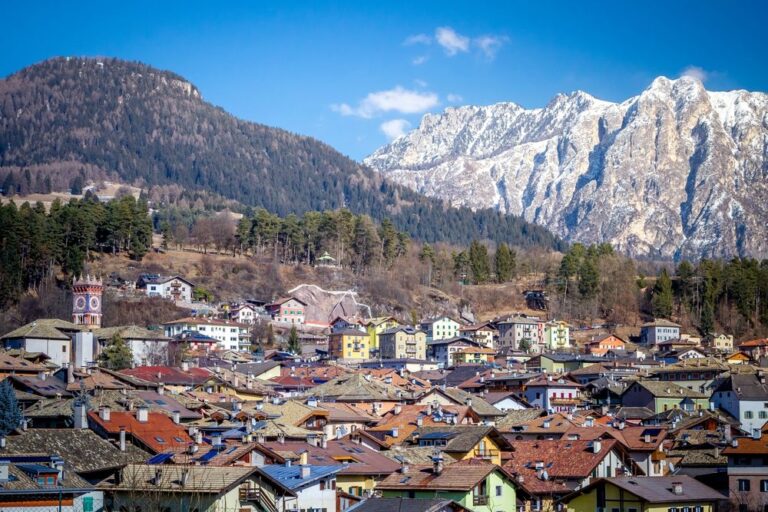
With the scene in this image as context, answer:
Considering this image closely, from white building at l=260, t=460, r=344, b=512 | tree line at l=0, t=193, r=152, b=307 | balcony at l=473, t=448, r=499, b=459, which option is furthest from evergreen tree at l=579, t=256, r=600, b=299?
white building at l=260, t=460, r=344, b=512

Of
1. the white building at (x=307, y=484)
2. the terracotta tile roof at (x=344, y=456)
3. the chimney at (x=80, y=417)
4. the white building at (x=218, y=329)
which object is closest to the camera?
the white building at (x=307, y=484)

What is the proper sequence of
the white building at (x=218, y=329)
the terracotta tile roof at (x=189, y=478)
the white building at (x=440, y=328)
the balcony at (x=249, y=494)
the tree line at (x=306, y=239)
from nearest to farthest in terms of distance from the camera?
1. the terracotta tile roof at (x=189, y=478)
2. the balcony at (x=249, y=494)
3. the white building at (x=218, y=329)
4. the white building at (x=440, y=328)
5. the tree line at (x=306, y=239)

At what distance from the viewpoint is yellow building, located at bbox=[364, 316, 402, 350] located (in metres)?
142

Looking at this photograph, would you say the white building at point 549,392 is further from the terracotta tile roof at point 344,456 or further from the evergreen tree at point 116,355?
the terracotta tile roof at point 344,456

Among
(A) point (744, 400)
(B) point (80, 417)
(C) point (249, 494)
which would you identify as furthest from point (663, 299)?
(C) point (249, 494)

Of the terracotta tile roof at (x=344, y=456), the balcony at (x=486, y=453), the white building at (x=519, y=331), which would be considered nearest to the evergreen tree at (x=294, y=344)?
the white building at (x=519, y=331)

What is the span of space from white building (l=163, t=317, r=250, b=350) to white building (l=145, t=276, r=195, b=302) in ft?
32.1

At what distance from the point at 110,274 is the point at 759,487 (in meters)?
99.1

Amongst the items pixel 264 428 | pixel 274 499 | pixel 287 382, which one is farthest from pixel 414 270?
pixel 274 499

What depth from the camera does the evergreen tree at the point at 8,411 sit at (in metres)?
49.8

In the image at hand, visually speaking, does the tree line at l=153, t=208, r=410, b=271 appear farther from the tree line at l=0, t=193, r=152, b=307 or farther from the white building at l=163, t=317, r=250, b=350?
the white building at l=163, t=317, r=250, b=350

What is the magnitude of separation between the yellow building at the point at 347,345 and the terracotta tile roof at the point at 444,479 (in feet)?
279

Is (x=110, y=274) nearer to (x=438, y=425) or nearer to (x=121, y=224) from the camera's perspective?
(x=121, y=224)

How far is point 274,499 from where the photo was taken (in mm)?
38344
